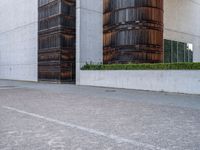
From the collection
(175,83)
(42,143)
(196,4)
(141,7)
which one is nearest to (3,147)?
(42,143)

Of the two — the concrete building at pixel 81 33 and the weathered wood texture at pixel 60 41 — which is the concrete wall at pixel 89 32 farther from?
the weathered wood texture at pixel 60 41

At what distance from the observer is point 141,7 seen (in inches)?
793

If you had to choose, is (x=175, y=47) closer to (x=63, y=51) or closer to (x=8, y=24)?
(x=63, y=51)

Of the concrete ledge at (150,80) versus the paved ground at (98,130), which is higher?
the concrete ledge at (150,80)

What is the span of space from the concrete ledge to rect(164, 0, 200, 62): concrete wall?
10340 millimetres

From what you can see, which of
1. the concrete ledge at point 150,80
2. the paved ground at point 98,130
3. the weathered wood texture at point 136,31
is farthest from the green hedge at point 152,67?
the paved ground at point 98,130

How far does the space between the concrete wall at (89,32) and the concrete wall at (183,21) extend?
7402 millimetres

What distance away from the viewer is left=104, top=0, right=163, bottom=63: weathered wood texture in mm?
19938

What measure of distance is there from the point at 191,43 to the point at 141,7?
11.8m

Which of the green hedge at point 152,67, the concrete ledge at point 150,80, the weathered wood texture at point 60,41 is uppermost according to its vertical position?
the weathered wood texture at point 60,41

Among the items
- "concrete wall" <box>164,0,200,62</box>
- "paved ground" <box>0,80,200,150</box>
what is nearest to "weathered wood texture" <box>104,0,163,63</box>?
"concrete wall" <box>164,0,200,62</box>

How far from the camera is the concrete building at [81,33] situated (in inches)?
863

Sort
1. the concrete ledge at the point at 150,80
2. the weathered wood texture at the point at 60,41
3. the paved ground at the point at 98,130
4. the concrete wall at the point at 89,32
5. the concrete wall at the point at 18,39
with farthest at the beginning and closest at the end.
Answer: the concrete wall at the point at 18,39, the weathered wood texture at the point at 60,41, the concrete wall at the point at 89,32, the concrete ledge at the point at 150,80, the paved ground at the point at 98,130

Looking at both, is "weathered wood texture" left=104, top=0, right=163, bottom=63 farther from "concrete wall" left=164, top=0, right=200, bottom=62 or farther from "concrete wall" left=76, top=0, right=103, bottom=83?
"concrete wall" left=164, top=0, right=200, bottom=62
